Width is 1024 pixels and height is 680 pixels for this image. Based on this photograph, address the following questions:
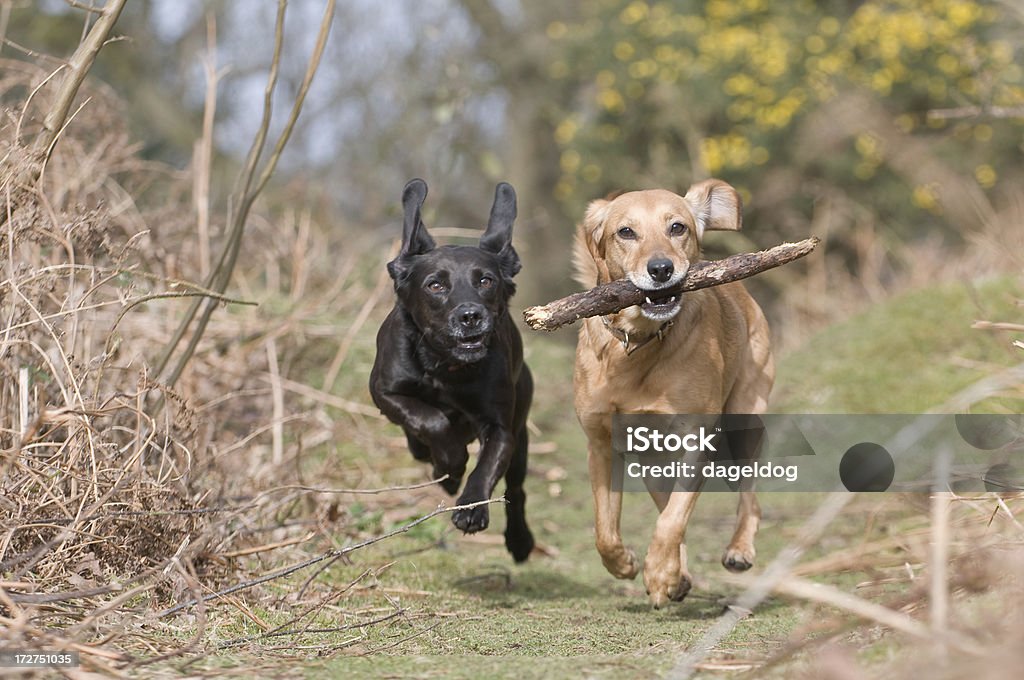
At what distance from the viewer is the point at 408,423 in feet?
16.8

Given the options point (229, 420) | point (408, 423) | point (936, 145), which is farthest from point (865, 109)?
point (408, 423)

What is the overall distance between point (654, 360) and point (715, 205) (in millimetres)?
930

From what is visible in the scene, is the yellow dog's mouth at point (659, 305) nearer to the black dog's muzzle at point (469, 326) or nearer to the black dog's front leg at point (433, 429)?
the black dog's muzzle at point (469, 326)

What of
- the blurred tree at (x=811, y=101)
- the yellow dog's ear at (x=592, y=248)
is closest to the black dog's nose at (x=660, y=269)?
the yellow dog's ear at (x=592, y=248)

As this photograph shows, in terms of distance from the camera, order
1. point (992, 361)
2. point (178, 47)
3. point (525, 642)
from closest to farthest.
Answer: point (525, 642)
point (992, 361)
point (178, 47)

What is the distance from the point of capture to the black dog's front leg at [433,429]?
5.05 meters

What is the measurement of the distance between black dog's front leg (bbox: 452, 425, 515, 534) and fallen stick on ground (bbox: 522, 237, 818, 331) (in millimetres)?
687

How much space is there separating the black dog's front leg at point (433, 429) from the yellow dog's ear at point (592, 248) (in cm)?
95

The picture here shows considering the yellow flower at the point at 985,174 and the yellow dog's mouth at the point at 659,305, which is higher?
the yellow flower at the point at 985,174

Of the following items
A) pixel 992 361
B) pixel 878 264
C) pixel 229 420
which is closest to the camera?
pixel 229 420

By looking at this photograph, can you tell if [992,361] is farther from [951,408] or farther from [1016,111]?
[951,408]

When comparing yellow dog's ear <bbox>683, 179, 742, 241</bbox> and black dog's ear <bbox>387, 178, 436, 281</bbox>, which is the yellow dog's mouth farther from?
black dog's ear <bbox>387, 178, 436, 281</bbox>

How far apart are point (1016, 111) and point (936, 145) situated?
8340 mm

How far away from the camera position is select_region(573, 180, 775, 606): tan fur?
15.6ft
